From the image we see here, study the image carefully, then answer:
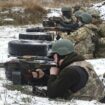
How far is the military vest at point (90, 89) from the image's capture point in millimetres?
6945

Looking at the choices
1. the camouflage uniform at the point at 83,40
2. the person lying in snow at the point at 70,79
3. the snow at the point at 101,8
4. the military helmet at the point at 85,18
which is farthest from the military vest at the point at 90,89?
the snow at the point at 101,8

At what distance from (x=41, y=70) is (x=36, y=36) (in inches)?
195

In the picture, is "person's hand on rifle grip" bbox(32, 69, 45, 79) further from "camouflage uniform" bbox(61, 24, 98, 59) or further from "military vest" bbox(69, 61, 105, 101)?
"camouflage uniform" bbox(61, 24, 98, 59)

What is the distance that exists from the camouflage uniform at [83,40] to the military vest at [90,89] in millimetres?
5293

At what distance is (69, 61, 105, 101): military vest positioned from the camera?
Answer: 695 cm

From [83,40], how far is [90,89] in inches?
215

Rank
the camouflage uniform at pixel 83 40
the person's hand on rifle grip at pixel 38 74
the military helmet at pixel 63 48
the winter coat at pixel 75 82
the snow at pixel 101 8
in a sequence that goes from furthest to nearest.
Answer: the snow at pixel 101 8, the camouflage uniform at pixel 83 40, the person's hand on rifle grip at pixel 38 74, the military helmet at pixel 63 48, the winter coat at pixel 75 82

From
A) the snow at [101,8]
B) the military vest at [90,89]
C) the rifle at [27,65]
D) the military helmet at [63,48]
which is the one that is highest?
the military helmet at [63,48]

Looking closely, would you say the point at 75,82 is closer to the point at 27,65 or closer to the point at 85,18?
the point at 27,65

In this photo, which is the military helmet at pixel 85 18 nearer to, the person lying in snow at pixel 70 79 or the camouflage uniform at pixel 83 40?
the camouflage uniform at pixel 83 40

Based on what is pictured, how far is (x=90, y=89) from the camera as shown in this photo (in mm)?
6996

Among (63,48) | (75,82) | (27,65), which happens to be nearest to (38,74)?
(27,65)

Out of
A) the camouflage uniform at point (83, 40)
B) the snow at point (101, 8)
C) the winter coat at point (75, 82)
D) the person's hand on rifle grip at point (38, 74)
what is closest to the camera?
the winter coat at point (75, 82)

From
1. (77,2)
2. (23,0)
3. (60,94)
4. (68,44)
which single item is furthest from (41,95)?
(77,2)
